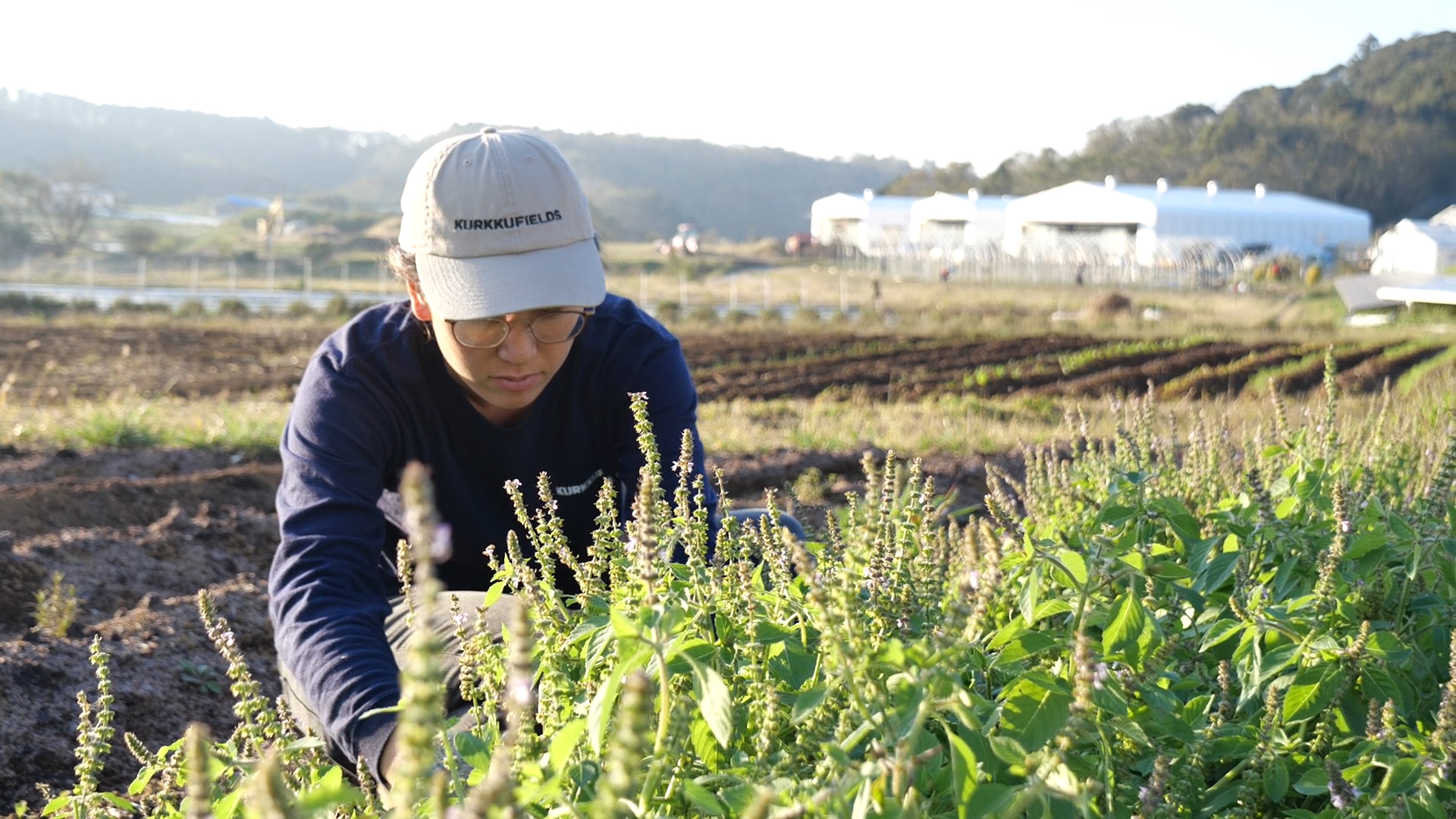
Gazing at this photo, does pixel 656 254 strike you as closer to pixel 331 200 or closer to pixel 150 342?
pixel 150 342

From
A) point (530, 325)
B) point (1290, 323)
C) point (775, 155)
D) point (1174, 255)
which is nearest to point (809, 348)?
point (1290, 323)

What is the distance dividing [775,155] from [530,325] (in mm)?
172774

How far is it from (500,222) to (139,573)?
3.41 metres

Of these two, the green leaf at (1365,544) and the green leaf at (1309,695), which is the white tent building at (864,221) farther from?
the green leaf at (1309,695)

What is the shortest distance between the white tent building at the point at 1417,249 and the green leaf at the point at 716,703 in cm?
5362

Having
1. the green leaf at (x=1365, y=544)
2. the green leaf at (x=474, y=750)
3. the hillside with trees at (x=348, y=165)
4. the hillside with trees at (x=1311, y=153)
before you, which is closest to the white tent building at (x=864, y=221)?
the hillside with trees at (x=1311, y=153)

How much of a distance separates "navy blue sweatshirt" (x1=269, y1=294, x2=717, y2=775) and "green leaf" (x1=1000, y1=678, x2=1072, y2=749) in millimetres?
1147

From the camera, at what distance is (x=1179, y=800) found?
1662mm

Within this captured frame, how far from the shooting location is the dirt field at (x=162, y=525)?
3.79 meters

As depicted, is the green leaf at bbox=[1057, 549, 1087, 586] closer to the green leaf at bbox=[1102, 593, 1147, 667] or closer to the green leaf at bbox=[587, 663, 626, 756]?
the green leaf at bbox=[1102, 593, 1147, 667]

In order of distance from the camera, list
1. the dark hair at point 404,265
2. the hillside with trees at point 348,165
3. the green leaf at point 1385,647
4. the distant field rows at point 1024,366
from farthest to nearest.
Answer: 1. the hillside with trees at point 348,165
2. the distant field rows at point 1024,366
3. the dark hair at point 404,265
4. the green leaf at point 1385,647

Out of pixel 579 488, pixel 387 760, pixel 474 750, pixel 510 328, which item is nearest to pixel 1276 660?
pixel 474 750

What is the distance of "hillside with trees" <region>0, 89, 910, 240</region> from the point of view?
134m

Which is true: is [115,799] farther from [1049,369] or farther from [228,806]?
[1049,369]
